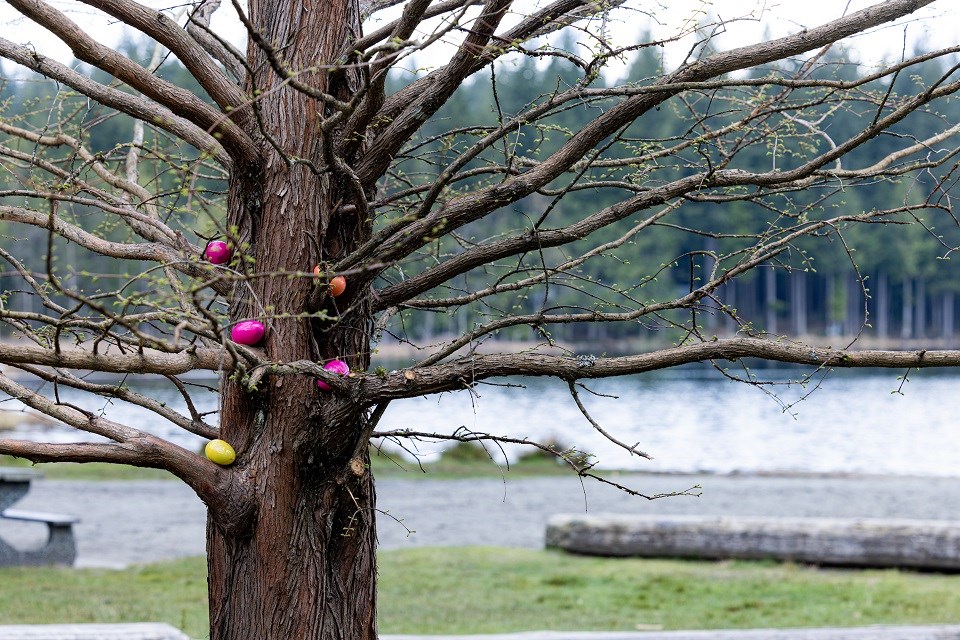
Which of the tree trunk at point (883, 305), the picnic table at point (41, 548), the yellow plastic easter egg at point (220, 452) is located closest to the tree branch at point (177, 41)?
the yellow plastic easter egg at point (220, 452)

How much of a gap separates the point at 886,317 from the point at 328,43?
69700 mm

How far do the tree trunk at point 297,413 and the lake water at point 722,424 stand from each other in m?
11.8

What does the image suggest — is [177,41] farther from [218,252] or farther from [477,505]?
[477,505]

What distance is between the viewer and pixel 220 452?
301 cm

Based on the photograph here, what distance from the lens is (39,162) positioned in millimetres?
3375

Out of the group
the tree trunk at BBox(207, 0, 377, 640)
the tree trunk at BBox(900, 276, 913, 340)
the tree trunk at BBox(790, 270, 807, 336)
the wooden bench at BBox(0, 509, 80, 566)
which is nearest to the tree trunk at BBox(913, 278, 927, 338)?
the tree trunk at BBox(900, 276, 913, 340)

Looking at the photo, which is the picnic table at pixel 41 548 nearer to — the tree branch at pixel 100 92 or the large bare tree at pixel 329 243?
the large bare tree at pixel 329 243

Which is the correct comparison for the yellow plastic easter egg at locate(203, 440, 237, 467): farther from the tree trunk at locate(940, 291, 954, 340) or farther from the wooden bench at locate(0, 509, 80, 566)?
the tree trunk at locate(940, 291, 954, 340)

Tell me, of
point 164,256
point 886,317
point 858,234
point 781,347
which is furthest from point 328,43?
point 886,317

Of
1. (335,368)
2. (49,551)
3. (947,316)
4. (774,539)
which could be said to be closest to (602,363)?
(335,368)

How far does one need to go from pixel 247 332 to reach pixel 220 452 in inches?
15.0

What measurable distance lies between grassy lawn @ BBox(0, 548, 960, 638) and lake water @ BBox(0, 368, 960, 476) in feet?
18.3

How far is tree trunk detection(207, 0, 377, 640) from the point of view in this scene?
9.98 ft

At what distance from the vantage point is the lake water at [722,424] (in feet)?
74.8
